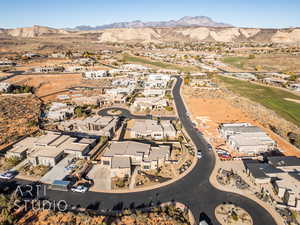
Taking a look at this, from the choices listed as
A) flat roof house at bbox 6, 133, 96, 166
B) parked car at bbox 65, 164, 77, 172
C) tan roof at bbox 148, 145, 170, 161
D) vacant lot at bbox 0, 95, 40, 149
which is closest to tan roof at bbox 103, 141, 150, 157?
tan roof at bbox 148, 145, 170, 161

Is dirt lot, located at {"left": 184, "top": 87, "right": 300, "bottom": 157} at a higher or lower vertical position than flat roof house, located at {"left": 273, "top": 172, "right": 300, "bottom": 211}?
higher

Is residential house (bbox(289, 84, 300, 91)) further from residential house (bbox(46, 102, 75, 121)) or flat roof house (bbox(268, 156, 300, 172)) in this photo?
residential house (bbox(46, 102, 75, 121))

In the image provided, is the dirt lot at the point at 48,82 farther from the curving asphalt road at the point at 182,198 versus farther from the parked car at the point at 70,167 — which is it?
the curving asphalt road at the point at 182,198

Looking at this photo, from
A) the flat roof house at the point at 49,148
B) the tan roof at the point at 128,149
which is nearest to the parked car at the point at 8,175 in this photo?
the flat roof house at the point at 49,148

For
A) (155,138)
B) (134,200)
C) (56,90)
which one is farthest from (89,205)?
(56,90)

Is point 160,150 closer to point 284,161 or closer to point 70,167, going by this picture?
point 70,167

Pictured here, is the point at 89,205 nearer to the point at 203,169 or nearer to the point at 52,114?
the point at 203,169
